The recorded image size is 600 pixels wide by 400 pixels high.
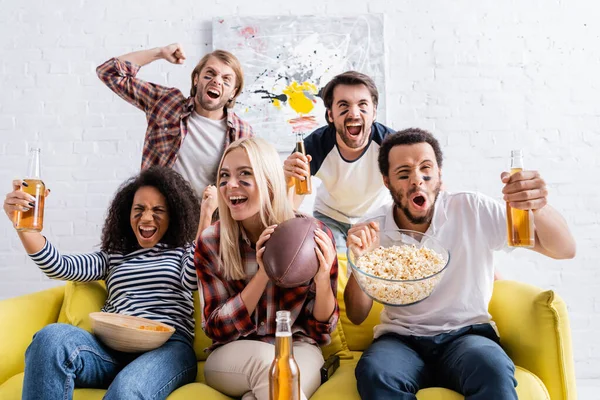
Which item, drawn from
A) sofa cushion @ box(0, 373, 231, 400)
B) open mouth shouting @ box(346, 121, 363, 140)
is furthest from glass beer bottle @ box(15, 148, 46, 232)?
open mouth shouting @ box(346, 121, 363, 140)

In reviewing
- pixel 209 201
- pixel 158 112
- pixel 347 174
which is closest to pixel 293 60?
pixel 158 112

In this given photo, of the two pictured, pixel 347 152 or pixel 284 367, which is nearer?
pixel 284 367

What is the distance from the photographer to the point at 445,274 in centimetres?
188

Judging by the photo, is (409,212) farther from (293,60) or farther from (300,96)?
(293,60)

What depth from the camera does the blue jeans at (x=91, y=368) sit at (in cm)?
159

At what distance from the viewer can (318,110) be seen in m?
3.42

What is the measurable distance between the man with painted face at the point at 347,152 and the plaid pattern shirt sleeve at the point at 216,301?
66 cm

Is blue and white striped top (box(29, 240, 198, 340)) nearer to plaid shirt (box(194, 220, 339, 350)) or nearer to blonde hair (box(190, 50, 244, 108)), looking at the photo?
plaid shirt (box(194, 220, 339, 350))

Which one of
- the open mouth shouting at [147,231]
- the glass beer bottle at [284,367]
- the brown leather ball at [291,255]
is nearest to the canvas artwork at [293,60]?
the open mouth shouting at [147,231]

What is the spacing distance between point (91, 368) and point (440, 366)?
1.08 m

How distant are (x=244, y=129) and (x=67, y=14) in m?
1.60

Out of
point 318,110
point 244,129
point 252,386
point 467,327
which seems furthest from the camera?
point 318,110

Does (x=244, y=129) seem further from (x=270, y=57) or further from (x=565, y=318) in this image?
(x=565, y=318)

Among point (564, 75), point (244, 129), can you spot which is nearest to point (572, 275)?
point (564, 75)
